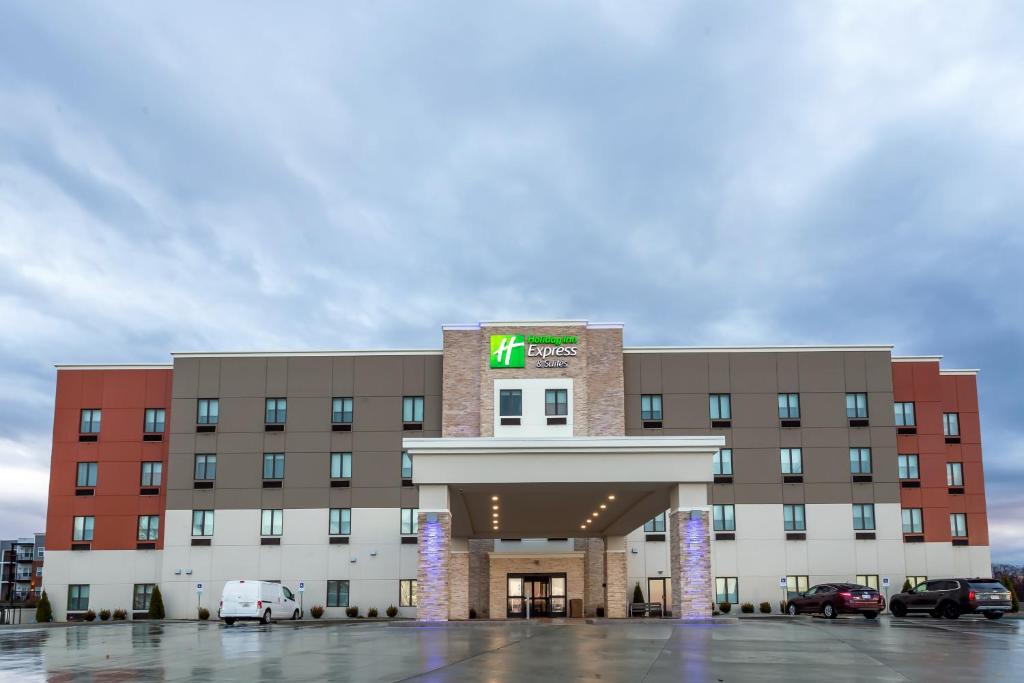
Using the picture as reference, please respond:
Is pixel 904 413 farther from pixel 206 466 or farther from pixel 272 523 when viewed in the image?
pixel 206 466

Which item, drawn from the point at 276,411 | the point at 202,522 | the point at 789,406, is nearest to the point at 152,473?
the point at 202,522

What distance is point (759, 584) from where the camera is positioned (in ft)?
178

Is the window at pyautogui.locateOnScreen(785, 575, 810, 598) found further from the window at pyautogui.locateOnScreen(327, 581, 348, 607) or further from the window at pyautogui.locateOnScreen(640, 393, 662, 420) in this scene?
the window at pyautogui.locateOnScreen(327, 581, 348, 607)

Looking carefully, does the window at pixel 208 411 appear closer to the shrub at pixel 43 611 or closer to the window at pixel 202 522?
the window at pixel 202 522

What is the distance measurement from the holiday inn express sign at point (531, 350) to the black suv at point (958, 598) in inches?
821

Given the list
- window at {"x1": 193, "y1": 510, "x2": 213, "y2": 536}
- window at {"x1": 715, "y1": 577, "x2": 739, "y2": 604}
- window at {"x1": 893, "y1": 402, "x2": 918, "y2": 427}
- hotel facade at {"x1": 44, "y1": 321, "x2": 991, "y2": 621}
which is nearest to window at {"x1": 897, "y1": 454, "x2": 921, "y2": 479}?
hotel facade at {"x1": 44, "y1": 321, "x2": 991, "y2": 621}

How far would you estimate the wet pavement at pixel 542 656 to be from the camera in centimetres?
1487

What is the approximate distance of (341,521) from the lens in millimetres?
55312

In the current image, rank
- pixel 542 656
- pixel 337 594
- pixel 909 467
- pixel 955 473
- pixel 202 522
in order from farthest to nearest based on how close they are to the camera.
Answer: pixel 955 473, pixel 909 467, pixel 202 522, pixel 337 594, pixel 542 656

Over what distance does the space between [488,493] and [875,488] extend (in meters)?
29.7

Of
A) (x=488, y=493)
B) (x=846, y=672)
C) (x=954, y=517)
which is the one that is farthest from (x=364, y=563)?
(x=846, y=672)

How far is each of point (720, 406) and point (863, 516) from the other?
10.2m

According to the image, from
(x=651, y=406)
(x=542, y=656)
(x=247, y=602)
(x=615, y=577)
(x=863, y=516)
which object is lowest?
(x=247, y=602)

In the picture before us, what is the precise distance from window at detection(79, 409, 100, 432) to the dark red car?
4145cm
